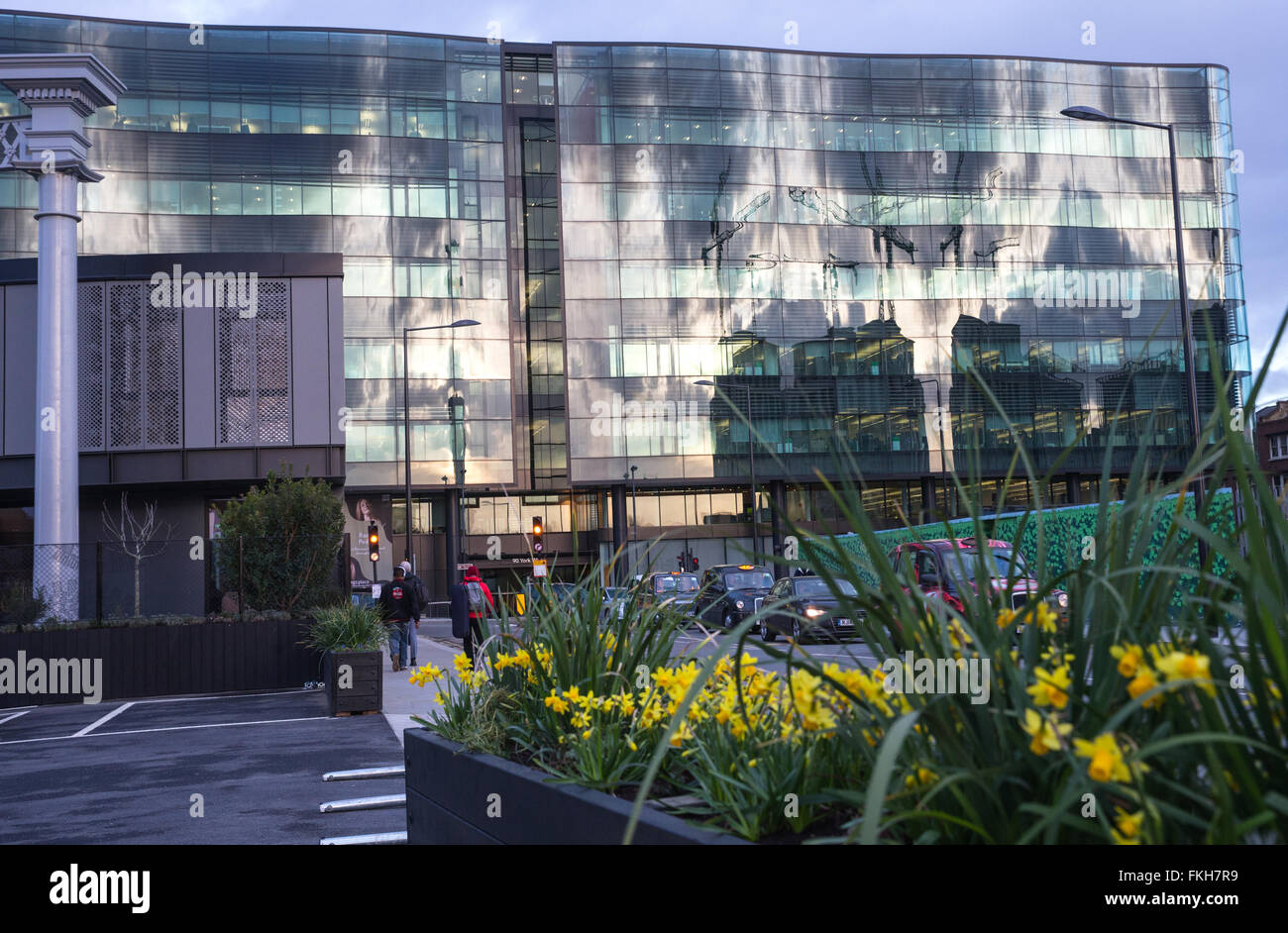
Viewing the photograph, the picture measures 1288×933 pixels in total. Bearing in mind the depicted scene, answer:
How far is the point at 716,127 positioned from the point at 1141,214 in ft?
76.2

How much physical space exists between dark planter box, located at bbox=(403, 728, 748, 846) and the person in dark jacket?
623 inches

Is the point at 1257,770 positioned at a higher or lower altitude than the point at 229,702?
higher

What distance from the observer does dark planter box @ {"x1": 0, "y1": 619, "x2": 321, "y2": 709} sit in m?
19.0

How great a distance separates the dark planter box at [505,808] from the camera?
120 inches

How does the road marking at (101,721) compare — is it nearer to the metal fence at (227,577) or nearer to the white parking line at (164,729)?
the white parking line at (164,729)

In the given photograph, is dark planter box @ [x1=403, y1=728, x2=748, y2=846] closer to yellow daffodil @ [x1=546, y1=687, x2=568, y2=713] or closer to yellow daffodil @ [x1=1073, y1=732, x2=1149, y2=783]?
yellow daffodil @ [x1=546, y1=687, x2=568, y2=713]

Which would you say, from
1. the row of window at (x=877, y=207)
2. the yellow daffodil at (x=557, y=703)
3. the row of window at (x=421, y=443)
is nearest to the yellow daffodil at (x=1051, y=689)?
the yellow daffodil at (x=557, y=703)

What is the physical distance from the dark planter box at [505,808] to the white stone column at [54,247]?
20438mm

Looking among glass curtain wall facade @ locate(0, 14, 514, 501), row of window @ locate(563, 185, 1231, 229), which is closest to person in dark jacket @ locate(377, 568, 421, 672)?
glass curtain wall facade @ locate(0, 14, 514, 501)

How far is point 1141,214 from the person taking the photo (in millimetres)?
60906
